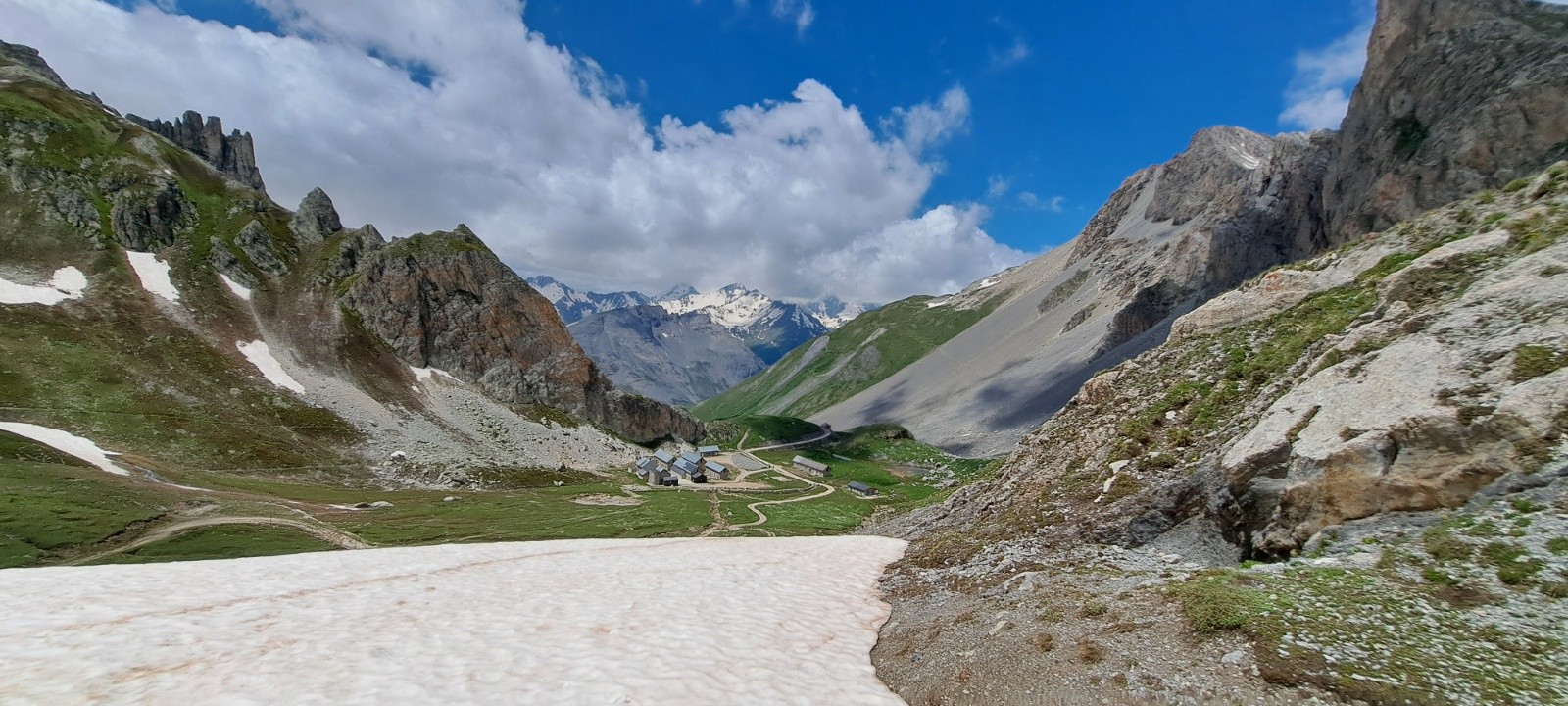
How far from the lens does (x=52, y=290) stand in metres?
85.6

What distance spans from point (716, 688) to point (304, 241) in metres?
162

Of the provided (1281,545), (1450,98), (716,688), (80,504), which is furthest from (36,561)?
(1450,98)

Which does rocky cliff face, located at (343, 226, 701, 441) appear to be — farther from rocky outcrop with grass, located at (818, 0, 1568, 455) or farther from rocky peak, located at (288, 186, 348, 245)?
rocky outcrop with grass, located at (818, 0, 1568, 455)

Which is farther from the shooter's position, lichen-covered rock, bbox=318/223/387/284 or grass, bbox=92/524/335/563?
lichen-covered rock, bbox=318/223/387/284

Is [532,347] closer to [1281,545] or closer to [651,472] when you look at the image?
[651,472]

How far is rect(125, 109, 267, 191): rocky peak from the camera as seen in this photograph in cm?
16488

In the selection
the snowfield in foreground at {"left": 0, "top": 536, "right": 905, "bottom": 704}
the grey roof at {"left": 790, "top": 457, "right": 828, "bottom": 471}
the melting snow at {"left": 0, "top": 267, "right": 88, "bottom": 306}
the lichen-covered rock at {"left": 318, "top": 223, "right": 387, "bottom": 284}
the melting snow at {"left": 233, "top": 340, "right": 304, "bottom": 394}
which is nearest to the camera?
the snowfield in foreground at {"left": 0, "top": 536, "right": 905, "bottom": 704}

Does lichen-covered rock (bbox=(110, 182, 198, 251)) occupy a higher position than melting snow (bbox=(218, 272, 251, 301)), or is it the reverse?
lichen-covered rock (bbox=(110, 182, 198, 251))

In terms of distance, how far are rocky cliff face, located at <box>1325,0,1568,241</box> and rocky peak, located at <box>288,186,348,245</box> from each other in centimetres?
20782

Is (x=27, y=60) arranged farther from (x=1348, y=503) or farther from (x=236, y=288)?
(x=1348, y=503)

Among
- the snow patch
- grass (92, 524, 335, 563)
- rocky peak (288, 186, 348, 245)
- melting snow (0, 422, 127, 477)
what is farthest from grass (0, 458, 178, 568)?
rocky peak (288, 186, 348, 245)

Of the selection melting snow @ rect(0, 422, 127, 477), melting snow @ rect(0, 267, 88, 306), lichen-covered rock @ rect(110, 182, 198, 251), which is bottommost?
melting snow @ rect(0, 422, 127, 477)

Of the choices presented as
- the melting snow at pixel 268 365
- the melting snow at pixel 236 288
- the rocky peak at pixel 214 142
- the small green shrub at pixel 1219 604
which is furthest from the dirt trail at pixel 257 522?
the rocky peak at pixel 214 142

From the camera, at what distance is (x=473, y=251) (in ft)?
472
